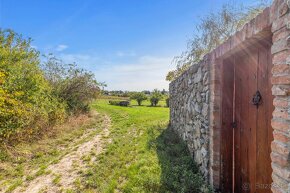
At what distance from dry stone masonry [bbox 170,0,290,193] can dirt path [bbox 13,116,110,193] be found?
115 inches

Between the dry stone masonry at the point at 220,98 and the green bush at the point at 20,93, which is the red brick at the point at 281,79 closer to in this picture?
the dry stone masonry at the point at 220,98

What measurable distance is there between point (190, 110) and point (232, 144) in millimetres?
2029

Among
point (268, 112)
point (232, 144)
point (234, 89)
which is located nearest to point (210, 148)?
point (232, 144)

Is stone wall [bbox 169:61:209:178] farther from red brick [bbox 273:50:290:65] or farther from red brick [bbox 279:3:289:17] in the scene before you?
red brick [bbox 279:3:289:17]

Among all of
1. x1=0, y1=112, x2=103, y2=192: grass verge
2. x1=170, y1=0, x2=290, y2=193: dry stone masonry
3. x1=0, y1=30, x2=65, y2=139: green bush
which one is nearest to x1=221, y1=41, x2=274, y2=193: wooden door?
x1=170, y1=0, x2=290, y2=193: dry stone masonry

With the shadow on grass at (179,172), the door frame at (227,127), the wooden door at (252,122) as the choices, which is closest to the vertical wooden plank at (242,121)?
the wooden door at (252,122)

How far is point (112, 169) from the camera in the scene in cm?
480

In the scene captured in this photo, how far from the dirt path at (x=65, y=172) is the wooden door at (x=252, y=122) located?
3.33 meters

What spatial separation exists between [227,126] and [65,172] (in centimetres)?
399

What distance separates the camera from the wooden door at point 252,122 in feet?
7.82

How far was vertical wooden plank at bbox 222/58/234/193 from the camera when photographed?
3.34 m

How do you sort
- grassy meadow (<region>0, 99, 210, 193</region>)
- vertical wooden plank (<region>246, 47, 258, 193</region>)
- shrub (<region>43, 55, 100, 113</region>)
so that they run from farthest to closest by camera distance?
shrub (<region>43, 55, 100, 113</region>)
grassy meadow (<region>0, 99, 210, 193</region>)
vertical wooden plank (<region>246, 47, 258, 193</region>)

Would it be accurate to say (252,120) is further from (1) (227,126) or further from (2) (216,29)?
(2) (216,29)

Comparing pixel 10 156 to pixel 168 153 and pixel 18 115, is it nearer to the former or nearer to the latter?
pixel 18 115
